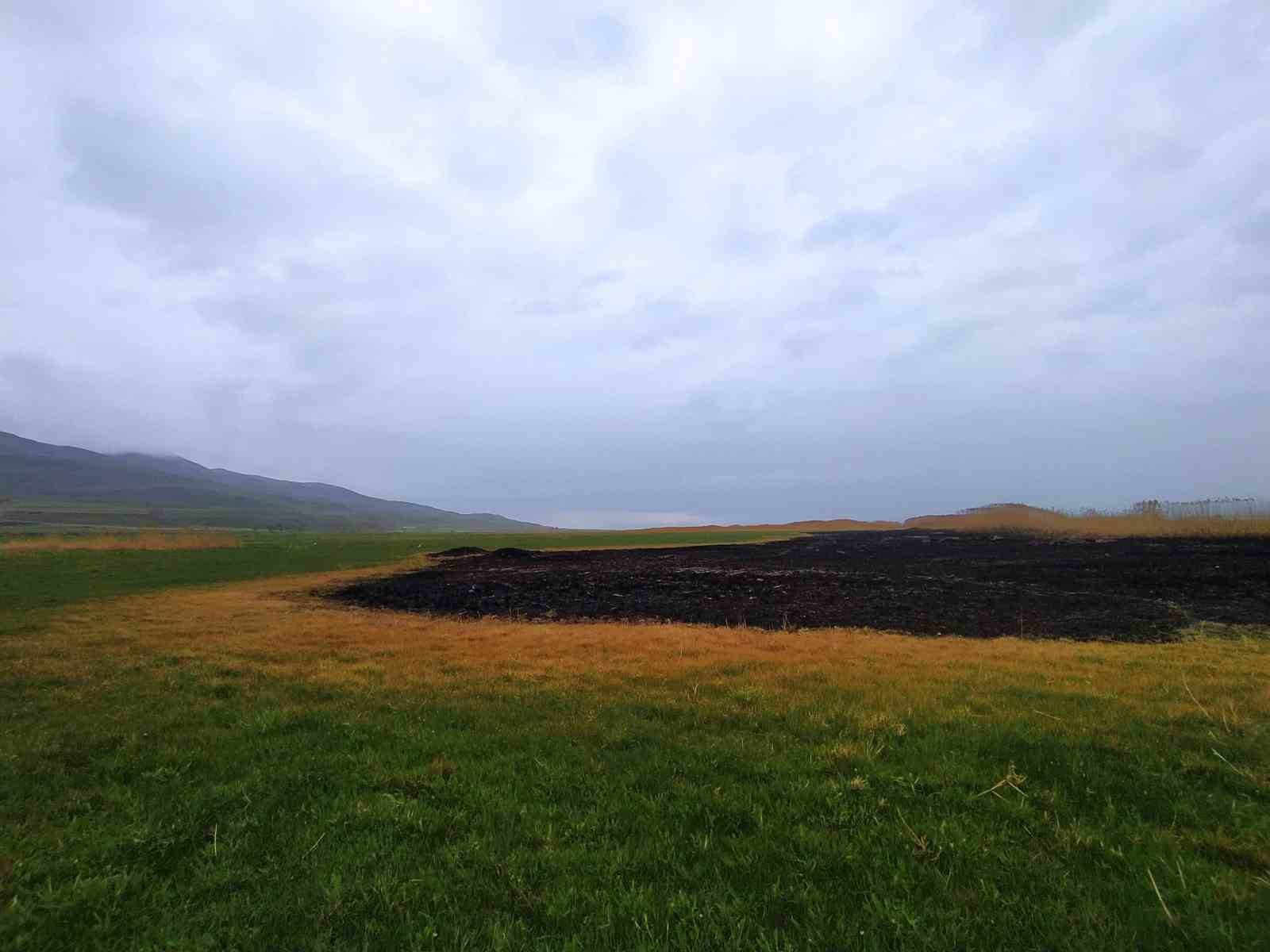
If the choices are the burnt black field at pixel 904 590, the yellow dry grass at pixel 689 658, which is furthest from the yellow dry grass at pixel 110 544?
the yellow dry grass at pixel 689 658

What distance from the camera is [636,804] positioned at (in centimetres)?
616

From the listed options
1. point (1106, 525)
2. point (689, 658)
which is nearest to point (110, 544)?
point (689, 658)

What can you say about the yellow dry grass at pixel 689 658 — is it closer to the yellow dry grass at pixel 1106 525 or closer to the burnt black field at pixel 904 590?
the burnt black field at pixel 904 590

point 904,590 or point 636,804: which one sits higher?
point 636,804

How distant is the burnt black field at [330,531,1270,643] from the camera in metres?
20.3

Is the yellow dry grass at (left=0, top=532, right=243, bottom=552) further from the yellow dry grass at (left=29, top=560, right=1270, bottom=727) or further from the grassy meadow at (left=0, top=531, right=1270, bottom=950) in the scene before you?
the grassy meadow at (left=0, top=531, right=1270, bottom=950)

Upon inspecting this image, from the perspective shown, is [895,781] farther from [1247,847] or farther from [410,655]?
[410,655]

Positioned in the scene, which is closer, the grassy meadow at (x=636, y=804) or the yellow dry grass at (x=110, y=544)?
the grassy meadow at (x=636, y=804)

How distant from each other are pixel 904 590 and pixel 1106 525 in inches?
2629

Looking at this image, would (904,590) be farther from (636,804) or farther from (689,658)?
(636,804)

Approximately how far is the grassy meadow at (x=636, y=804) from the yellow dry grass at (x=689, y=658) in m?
0.16

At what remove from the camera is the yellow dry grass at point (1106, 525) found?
61.4m

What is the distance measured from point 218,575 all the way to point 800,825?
4103cm

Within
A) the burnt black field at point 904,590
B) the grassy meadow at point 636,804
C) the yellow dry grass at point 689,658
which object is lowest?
the burnt black field at point 904,590
